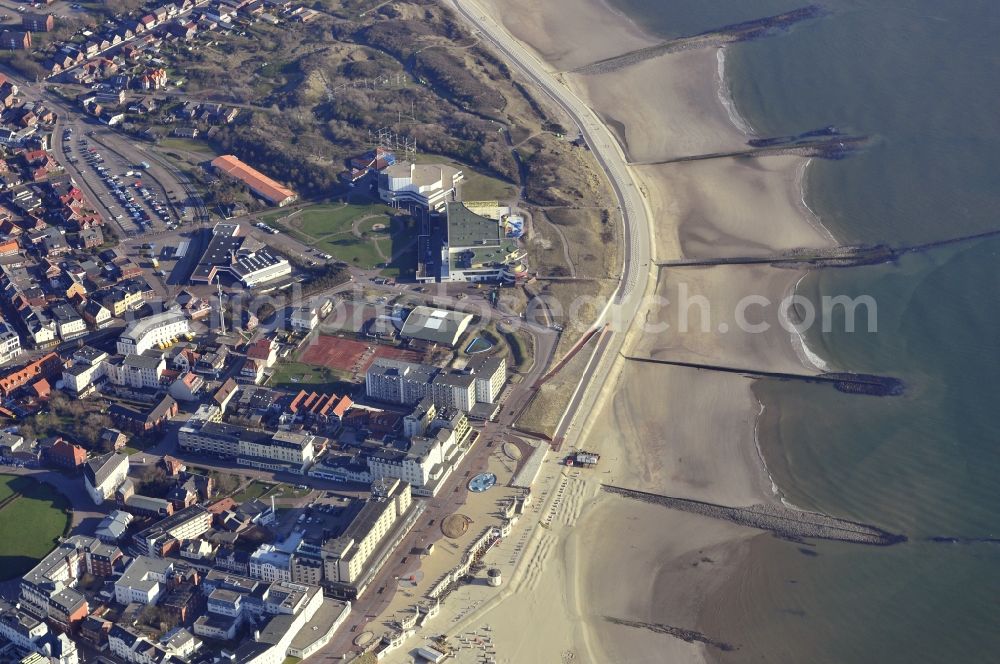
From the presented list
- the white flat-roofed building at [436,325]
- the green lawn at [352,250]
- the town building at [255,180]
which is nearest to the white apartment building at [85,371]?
the white flat-roofed building at [436,325]

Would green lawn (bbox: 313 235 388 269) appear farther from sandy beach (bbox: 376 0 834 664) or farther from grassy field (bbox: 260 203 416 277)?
sandy beach (bbox: 376 0 834 664)

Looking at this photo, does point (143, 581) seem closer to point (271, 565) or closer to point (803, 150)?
point (271, 565)

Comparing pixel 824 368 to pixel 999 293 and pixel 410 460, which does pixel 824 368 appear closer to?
pixel 999 293

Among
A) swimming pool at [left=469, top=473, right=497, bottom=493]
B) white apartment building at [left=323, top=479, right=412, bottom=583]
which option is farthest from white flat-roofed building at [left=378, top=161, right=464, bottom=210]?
white apartment building at [left=323, top=479, right=412, bottom=583]

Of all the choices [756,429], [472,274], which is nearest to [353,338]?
[472,274]

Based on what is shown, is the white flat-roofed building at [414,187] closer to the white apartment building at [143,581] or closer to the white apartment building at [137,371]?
the white apartment building at [137,371]

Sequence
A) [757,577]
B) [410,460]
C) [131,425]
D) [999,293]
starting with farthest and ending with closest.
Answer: [999,293], [131,425], [410,460], [757,577]
